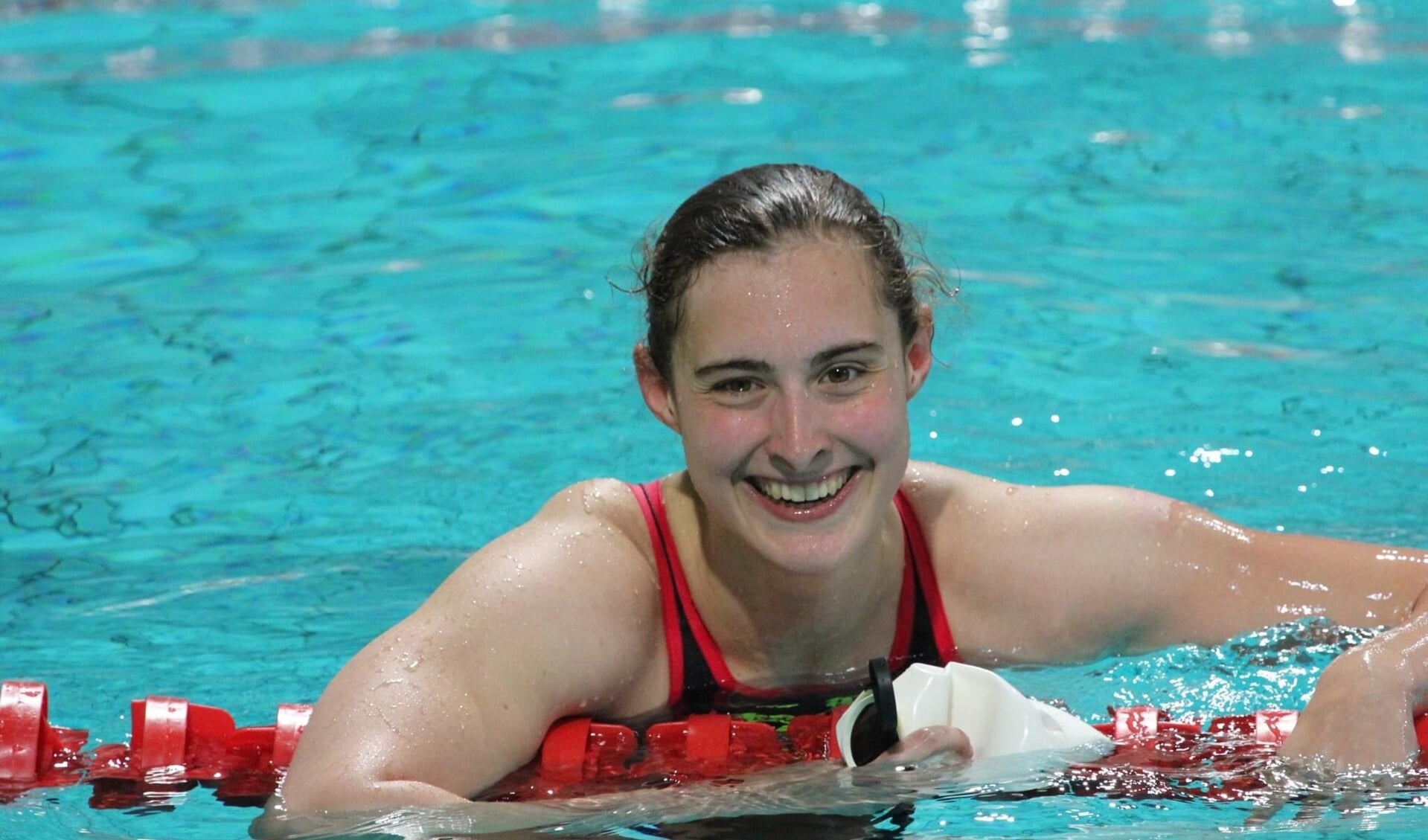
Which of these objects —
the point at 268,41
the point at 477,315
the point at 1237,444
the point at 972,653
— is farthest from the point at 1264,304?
the point at 268,41

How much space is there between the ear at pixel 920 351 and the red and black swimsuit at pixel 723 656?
36cm

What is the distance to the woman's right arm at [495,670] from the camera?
9.71 ft

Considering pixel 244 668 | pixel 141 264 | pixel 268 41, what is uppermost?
pixel 268 41

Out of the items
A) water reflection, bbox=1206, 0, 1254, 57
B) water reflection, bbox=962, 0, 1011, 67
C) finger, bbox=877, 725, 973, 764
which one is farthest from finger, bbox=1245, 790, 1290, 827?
water reflection, bbox=1206, 0, 1254, 57

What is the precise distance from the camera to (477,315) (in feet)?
21.2

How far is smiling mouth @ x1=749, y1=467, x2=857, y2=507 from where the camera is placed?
3.16 m

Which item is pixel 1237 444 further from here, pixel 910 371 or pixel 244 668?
pixel 244 668

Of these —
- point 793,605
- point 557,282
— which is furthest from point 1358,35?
point 793,605

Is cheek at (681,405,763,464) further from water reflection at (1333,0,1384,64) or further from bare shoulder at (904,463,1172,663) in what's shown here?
water reflection at (1333,0,1384,64)

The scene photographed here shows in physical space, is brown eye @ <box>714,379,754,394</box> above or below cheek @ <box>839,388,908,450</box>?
above

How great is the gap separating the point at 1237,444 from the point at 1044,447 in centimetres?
55

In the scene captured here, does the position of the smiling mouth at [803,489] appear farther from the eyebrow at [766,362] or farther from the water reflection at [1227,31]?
the water reflection at [1227,31]

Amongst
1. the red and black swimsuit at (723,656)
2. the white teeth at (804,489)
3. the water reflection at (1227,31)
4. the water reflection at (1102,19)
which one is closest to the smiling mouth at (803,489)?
the white teeth at (804,489)

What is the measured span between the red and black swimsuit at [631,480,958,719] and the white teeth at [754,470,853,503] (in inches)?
14.8
